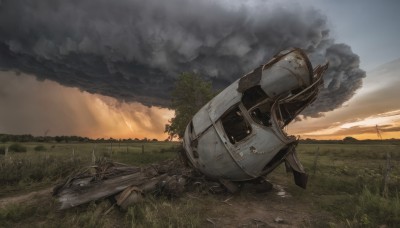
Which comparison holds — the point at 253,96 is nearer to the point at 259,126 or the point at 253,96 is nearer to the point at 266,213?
the point at 259,126

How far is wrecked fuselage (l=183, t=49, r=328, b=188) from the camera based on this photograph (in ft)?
36.4

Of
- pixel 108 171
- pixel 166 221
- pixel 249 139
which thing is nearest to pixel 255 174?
pixel 249 139

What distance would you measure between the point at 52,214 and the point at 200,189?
584 cm

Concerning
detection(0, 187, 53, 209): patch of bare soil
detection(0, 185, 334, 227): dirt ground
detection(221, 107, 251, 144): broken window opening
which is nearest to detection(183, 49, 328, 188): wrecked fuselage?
detection(0, 185, 334, 227): dirt ground

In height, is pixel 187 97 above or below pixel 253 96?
above

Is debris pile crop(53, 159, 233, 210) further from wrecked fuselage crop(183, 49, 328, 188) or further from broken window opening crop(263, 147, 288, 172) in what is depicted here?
broken window opening crop(263, 147, 288, 172)

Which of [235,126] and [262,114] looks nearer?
[262,114]

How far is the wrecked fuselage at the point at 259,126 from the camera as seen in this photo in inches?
437

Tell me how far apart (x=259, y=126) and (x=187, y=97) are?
31.2 meters

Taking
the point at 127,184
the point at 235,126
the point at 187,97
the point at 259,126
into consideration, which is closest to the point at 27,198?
the point at 127,184

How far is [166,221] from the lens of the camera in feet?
29.2

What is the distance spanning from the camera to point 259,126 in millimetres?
11125

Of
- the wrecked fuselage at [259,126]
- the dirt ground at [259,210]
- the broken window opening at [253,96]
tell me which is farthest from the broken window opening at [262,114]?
the dirt ground at [259,210]

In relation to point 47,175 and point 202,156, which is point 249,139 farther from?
point 47,175
